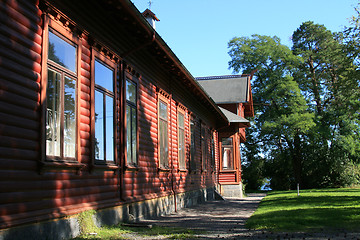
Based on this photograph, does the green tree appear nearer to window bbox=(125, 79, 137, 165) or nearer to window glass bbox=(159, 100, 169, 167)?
window glass bbox=(159, 100, 169, 167)

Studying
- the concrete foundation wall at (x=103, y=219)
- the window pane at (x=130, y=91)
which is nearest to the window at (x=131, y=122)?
the window pane at (x=130, y=91)

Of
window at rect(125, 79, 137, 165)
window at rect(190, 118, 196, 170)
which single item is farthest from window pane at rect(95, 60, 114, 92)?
window at rect(190, 118, 196, 170)

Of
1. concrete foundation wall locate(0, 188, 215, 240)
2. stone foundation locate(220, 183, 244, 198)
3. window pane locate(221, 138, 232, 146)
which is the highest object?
window pane locate(221, 138, 232, 146)

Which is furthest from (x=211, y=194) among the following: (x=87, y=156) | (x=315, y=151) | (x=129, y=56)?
(x=315, y=151)

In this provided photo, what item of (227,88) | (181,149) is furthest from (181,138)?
(227,88)

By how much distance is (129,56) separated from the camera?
32.6ft

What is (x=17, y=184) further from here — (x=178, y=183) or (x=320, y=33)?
(x=320, y=33)

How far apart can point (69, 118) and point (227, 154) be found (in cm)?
2063

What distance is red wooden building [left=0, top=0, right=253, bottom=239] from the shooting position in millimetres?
5289

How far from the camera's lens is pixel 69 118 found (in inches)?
266

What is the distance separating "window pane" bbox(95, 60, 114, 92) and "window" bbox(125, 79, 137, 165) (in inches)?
33.7

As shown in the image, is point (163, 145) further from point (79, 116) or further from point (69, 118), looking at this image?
point (69, 118)

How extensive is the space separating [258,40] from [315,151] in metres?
12.5

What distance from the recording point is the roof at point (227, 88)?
30.6 metres
